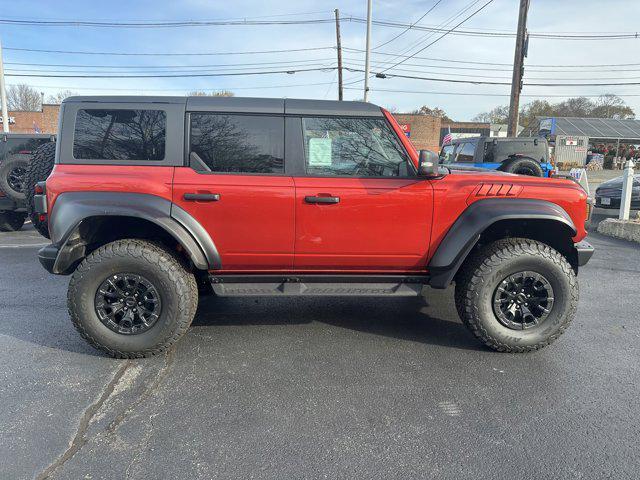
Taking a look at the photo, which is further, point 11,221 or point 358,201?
point 11,221

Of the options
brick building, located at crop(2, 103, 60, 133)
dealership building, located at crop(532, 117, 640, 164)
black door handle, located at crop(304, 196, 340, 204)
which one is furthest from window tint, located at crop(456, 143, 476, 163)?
brick building, located at crop(2, 103, 60, 133)

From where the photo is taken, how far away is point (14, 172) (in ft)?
25.4

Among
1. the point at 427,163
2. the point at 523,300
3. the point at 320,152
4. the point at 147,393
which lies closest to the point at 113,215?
the point at 147,393

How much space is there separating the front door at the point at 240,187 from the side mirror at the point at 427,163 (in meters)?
0.99

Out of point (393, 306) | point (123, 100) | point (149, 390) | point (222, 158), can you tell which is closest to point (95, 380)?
point (149, 390)

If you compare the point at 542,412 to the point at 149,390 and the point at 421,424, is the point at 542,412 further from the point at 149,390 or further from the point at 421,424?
the point at 149,390

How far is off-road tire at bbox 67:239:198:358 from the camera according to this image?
3.40 m

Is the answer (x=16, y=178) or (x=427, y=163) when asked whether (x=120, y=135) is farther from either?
(x=16, y=178)

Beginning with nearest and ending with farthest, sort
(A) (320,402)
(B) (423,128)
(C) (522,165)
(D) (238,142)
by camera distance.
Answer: (A) (320,402) → (D) (238,142) → (C) (522,165) → (B) (423,128)

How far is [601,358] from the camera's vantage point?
11.9 ft

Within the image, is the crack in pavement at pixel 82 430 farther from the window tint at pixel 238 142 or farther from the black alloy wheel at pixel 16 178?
the black alloy wheel at pixel 16 178

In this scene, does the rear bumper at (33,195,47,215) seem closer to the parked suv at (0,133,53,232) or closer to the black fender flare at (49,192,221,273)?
the black fender flare at (49,192,221,273)

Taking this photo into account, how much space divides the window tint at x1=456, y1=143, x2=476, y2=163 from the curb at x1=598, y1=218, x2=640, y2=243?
343 centimetres

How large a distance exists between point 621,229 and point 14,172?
37.0ft
